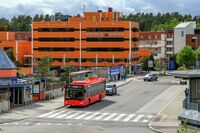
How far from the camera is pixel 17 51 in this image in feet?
428

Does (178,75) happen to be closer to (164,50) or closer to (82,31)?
(82,31)

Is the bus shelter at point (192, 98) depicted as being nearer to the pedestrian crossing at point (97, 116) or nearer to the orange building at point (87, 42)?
the pedestrian crossing at point (97, 116)

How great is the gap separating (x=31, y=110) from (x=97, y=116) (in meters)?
7.21

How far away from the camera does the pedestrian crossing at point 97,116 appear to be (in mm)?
41406

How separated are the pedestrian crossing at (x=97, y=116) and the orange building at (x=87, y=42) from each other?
76.2 meters

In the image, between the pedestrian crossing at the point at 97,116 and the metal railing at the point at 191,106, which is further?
the pedestrian crossing at the point at 97,116

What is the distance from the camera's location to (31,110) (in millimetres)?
46156

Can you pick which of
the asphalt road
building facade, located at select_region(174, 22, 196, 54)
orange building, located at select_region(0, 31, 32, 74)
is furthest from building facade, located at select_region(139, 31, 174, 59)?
the asphalt road

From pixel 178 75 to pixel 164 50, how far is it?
5281 inches

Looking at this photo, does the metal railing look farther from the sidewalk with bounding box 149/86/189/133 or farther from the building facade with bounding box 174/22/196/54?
the building facade with bounding box 174/22/196/54

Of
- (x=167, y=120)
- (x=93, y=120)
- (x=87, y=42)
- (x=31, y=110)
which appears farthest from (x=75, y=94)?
(x=87, y=42)

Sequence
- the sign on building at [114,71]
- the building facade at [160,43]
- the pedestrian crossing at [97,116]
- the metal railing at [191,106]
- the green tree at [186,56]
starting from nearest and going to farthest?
the metal railing at [191,106], the pedestrian crossing at [97,116], the sign on building at [114,71], the green tree at [186,56], the building facade at [160,43]

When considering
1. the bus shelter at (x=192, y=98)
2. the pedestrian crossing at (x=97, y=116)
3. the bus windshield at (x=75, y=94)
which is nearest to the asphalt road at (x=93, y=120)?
the pedestrian crossing at (x=97, y=116)

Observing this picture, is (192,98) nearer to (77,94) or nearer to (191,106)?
(191,106)
